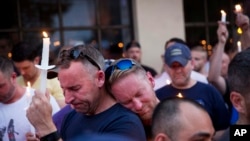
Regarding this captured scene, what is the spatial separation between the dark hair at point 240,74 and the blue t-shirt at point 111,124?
0.54 metres

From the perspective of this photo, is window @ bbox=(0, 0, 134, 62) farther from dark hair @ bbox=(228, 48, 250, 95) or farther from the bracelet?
dark hair @ bbox=(228, 48, 250, 95)

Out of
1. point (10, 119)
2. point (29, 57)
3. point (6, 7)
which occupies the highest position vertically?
point (6, 7)

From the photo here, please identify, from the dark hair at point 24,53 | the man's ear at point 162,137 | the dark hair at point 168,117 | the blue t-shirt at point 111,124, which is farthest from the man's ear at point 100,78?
the dark hair at point 24,53

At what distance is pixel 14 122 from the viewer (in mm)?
4188

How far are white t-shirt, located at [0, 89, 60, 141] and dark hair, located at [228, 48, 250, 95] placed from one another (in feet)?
5.65

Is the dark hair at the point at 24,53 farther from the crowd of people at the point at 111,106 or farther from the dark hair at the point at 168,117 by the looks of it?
the dark hair at the point at 168,117

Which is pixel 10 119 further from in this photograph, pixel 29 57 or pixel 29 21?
pixel 29 21

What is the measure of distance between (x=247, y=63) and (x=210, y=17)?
559 cm

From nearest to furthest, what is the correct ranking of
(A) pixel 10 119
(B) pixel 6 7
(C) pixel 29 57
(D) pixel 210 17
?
(A) pixel 10 119 < (C) pixel 29 57 < (B) pixel 6 7 < (D) pixel 210 17

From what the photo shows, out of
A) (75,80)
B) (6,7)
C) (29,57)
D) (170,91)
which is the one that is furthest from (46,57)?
(6,7)

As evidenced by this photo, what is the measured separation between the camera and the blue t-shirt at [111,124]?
2.90 meters

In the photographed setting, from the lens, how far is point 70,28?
769cm

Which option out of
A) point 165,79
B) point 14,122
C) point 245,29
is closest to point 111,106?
point 14,122

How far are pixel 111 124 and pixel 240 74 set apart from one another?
2.37 feet
